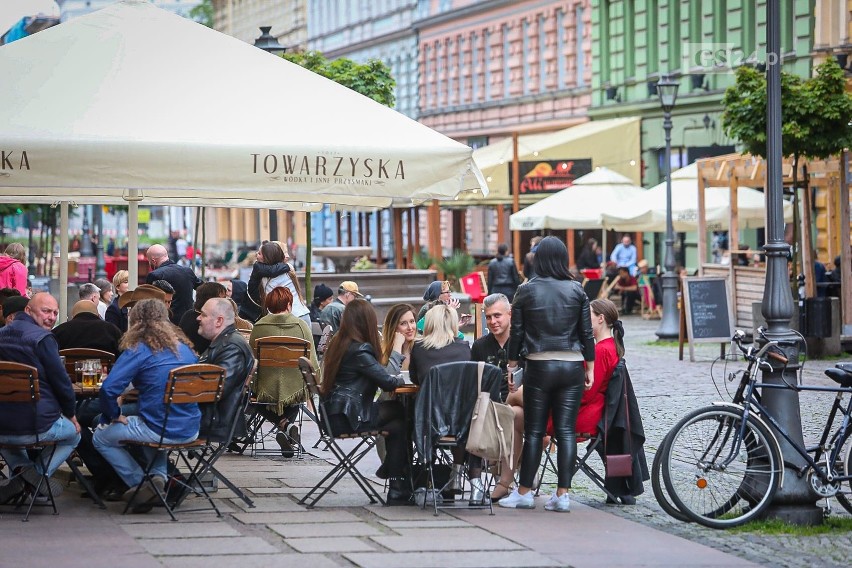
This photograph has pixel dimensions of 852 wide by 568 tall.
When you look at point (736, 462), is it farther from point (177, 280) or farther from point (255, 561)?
point (177, 280)

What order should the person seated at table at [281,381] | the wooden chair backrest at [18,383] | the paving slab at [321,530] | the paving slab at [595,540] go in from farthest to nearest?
the person seated at table at [281,381] → the wooden chair backrest at [18,383] → the paving slab at [321,530] → the paving slab at [595,540]

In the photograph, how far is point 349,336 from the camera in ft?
35.2

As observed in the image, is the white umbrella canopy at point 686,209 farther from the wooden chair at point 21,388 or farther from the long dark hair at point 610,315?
the wooden chair at point 21,388

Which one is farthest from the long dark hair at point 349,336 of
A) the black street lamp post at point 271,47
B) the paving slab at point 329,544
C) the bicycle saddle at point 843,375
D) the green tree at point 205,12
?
the green tree at point 205,12

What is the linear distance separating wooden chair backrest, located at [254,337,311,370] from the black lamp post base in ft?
14.0

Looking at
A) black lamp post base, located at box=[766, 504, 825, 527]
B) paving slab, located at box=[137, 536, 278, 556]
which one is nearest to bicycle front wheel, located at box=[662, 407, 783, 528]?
black lamp post base, located at box=[766, 504, 825, 527]

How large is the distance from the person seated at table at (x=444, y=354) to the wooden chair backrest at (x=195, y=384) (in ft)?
4.32

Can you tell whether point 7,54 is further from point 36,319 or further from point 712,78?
point 712,78

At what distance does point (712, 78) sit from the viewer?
1624 inches

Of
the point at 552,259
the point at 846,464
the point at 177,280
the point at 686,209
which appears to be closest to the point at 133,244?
the point at 177,280

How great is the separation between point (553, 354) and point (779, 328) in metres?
1.45

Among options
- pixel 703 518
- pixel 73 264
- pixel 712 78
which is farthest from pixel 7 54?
pixel 73 264

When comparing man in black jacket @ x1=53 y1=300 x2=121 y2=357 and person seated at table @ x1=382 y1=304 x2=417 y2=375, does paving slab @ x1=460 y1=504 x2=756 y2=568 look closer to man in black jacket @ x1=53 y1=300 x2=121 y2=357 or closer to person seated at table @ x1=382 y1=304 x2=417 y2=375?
person seated at table @ x1=382 y1=304 x2=417 y2=375

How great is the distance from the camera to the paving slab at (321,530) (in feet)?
31.6
